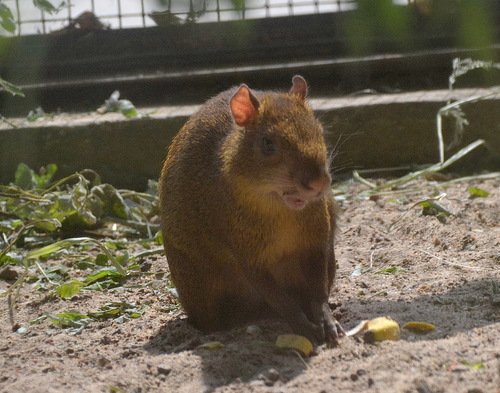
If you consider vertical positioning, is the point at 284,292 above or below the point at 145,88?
below

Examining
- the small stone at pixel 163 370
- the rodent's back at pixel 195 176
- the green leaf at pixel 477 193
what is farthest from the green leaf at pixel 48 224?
the green leaf at pixel 477 193

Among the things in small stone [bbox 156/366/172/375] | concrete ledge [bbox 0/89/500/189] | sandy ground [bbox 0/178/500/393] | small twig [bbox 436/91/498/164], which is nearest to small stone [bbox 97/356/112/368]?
sandy ground [bbox 0/178/500/393]

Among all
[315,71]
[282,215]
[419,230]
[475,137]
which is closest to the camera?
[282,215]

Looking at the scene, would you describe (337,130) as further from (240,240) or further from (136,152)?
(240,240)

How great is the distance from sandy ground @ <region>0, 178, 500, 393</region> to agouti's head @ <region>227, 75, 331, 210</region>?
60 centimetres

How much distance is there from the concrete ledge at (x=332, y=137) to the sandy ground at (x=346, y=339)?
4.36 ft

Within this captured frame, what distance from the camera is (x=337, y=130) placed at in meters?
6.94

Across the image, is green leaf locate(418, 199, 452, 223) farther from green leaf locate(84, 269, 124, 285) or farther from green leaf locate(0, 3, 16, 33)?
green leaf locate(0, 3, 16, 33)

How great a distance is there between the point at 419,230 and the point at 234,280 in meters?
1.57

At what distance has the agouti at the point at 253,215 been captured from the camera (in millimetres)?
3635

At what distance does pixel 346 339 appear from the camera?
11.6 ft

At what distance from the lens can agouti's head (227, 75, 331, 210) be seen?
352 centimetres

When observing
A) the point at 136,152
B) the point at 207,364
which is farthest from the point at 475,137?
the point at 207,364

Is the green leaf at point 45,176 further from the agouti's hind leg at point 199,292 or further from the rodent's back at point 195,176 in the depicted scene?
the agouti's hind leg at point 199,292
